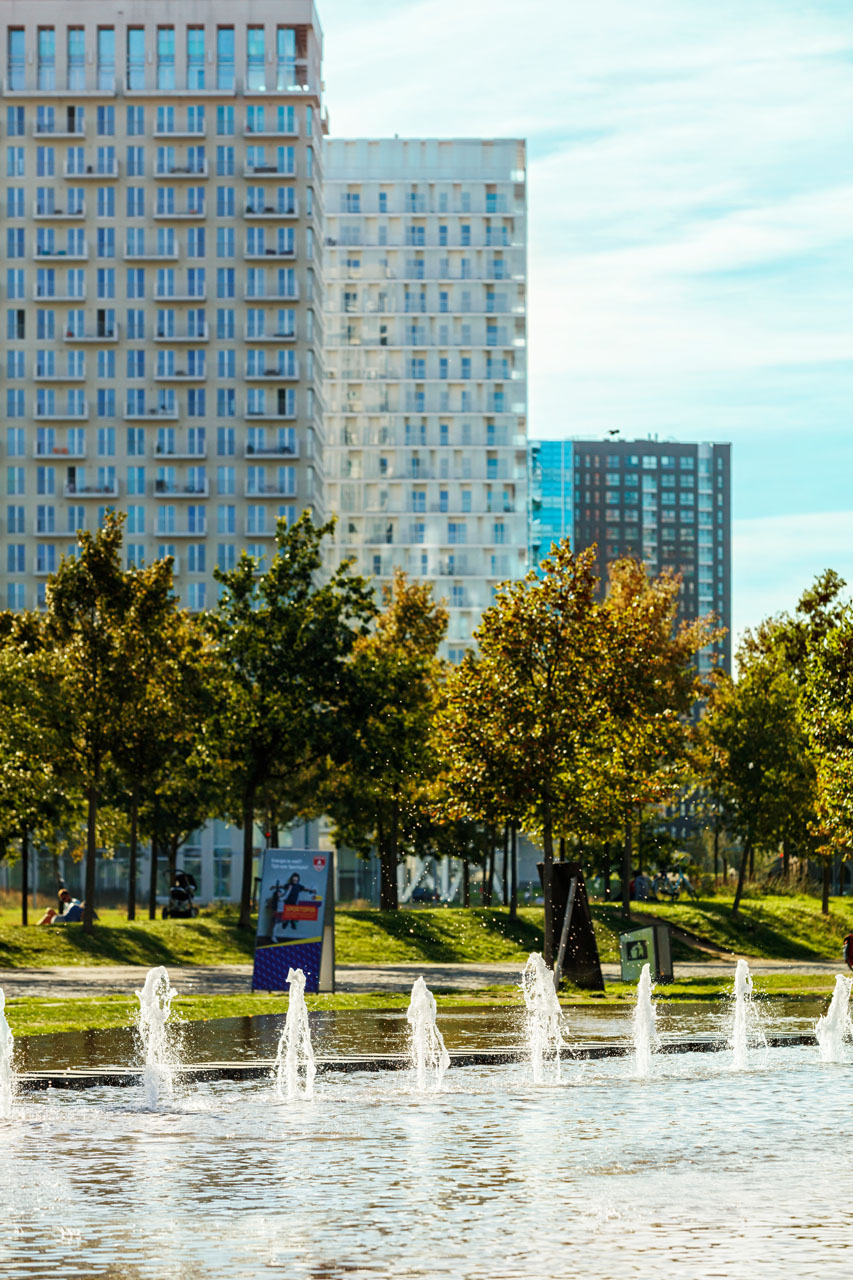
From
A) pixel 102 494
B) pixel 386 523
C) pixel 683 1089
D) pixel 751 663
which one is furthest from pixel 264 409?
pixel 683 1089

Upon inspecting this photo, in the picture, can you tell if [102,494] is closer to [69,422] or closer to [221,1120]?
[69,422]

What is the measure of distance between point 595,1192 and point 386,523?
14339 cm

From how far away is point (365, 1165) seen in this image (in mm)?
10750

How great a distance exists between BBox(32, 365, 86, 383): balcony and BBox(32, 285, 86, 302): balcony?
454cm

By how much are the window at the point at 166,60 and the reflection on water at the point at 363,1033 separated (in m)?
102

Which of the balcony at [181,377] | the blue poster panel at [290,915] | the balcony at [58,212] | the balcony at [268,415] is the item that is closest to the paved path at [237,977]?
the blue poster panel at [290,915]

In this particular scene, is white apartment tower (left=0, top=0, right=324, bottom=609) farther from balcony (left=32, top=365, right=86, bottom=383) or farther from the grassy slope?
the grassy slope

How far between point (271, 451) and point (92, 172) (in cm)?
2225

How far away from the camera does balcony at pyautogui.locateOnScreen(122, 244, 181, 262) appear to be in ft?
375

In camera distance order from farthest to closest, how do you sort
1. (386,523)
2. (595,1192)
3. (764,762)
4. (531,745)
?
(386,523) < (764,762) < (531,745) < (595,1192)

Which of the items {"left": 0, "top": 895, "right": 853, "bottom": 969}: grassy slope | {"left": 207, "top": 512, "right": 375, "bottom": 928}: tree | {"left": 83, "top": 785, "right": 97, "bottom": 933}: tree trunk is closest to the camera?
{"left": 0, "top": 895, "right": 853, "bottom": 969}: grassy slope

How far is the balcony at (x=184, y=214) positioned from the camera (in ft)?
377

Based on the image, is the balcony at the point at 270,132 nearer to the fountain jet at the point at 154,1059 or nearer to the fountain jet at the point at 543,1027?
the fountain jet at the point at 543,1027

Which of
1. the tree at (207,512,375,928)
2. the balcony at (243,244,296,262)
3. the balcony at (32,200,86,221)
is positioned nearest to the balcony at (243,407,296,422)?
the balcony at (243,244,296,262)
